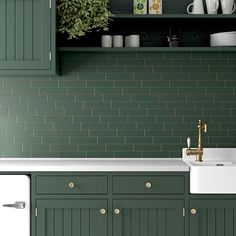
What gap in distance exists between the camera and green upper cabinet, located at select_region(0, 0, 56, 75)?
3.57 metres

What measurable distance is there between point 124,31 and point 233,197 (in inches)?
61.9

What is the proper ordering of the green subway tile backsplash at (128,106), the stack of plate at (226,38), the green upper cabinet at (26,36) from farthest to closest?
the green subway tile backsplash at (128,106) → the stack of plate at (226,38) → the green upper cabinet at (26,36)

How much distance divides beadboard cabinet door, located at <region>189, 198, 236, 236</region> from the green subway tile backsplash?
705 mm

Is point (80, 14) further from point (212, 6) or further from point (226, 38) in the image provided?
point (226, 38)

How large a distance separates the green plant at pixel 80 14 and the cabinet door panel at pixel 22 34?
0.59 feet

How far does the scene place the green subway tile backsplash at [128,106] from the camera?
401 centimetres

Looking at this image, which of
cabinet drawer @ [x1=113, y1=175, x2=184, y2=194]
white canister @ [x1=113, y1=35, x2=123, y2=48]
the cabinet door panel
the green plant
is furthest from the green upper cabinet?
cabinet drawer @ [x1=113, y1=175, x2=184, y2=194]

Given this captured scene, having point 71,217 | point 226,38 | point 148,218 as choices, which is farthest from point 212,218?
point 226,38

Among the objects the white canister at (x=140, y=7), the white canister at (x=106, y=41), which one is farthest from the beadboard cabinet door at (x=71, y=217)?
the white canister at (x=140, y=7)

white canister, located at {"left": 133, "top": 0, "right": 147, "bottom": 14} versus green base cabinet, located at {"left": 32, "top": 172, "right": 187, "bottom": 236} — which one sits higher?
white canister, located at {"left": 133, "top": 0, "right": 147, "bottom": 14}

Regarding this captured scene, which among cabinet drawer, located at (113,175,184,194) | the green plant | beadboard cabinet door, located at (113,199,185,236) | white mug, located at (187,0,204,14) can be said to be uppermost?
white mug, located at (187,0,204,14)

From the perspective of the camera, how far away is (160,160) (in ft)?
13.0

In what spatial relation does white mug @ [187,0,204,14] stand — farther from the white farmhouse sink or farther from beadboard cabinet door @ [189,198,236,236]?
beadboard cabinet door @ [189,198,236,236]

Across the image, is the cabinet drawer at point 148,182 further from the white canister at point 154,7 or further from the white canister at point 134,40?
the white canister at point 154,7
